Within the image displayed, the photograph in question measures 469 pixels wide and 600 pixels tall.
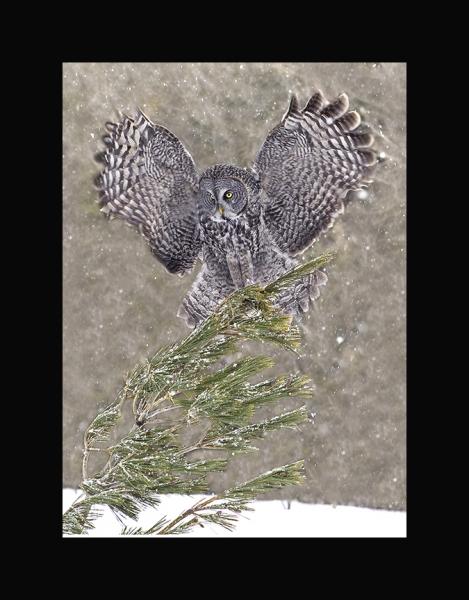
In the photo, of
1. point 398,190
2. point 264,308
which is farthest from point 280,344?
point 398,190

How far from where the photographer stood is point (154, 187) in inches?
84.5

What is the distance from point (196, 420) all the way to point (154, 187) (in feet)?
3.71

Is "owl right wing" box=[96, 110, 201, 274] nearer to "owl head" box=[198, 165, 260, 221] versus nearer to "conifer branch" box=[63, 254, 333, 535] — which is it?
"owl head" box=[198, 165, 260, 221]

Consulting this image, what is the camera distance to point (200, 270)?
227cm

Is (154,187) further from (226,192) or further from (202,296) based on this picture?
(202,296)

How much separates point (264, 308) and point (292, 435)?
144cm

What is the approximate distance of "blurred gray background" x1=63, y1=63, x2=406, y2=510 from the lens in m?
2.42

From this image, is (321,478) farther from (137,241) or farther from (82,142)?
(82,142)

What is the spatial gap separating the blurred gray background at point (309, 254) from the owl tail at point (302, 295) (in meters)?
0.23

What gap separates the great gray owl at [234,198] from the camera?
204 cm

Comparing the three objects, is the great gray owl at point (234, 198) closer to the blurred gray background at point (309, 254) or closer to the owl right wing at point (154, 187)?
the owl right wing at point (154, 187)

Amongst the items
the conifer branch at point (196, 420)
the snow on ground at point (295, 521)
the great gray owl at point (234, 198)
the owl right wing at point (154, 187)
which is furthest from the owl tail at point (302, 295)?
the conifer branch at point (196, 420)

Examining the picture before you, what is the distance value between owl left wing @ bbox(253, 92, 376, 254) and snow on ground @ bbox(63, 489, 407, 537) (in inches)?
31.8

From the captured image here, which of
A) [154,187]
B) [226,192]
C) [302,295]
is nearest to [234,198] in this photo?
[226,192]
